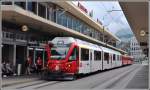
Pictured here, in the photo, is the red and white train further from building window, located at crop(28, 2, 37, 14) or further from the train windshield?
building window, located at crop(28, 2, 37, 14)

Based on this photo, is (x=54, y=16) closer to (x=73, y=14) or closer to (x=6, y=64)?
(x=73, y=14)

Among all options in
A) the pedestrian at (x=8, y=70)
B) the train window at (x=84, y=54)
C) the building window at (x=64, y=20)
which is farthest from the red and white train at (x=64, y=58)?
the building window at (x=64, y=20)

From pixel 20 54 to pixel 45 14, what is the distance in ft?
19.0

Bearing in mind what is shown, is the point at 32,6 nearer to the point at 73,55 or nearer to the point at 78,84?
the point at 73,55

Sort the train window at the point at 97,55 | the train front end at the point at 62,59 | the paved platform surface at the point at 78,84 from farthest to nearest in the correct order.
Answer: the train window at the point at 97,55 → the train front end at the point at 62,59 → the paved platform surface at the point at 78,84

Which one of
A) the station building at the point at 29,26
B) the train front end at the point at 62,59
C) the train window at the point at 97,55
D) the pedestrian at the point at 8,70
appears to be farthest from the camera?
the train window at the point at 97,55

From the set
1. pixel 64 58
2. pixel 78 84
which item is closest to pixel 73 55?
pixel 64 58

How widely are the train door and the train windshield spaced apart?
70.5 inches

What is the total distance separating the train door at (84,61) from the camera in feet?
103

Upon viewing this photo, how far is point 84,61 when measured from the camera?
32.6m

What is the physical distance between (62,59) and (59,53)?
542 mm

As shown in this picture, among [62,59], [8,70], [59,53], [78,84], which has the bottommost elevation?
[78,84]

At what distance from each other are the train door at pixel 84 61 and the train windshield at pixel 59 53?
179 cm

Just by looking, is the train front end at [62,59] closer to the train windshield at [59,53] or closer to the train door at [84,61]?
the train windshield at [59,53]
